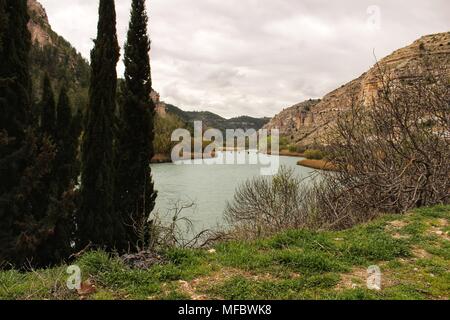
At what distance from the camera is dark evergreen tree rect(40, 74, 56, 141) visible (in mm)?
13477

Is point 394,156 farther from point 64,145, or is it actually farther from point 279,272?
point 64,145

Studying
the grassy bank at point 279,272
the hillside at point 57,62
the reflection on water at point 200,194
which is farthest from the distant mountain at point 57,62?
the grassy bank at point 279,272

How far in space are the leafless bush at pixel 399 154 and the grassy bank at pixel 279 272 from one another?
3.54m

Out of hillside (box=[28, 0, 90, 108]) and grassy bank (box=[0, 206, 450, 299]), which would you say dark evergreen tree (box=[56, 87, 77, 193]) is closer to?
grassy bank (box=[0, 206, 450, 299])

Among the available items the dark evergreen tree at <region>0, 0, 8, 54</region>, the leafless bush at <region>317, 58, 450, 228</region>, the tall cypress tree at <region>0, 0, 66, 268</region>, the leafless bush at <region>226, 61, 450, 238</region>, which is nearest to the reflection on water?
the leafless bush at <region>226, 61, 450, 238</region>

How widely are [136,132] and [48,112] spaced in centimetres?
371

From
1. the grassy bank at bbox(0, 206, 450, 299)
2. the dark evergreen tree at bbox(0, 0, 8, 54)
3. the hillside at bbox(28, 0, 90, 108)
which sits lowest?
the grassy bank at bbox(0, 206, 450, 299)

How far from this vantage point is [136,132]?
1602cm

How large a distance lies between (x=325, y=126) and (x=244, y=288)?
39.5ft

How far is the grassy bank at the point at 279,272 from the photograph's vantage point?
482 centimetres

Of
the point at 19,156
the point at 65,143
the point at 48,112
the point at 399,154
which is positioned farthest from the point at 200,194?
the point at 399,154

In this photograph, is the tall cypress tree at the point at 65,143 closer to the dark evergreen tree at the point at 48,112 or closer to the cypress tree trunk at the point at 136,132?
the dark evergreen tree at the point at 48,112

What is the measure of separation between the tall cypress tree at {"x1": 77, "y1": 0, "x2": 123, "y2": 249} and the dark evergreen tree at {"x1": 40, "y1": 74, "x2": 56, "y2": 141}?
1.30m
